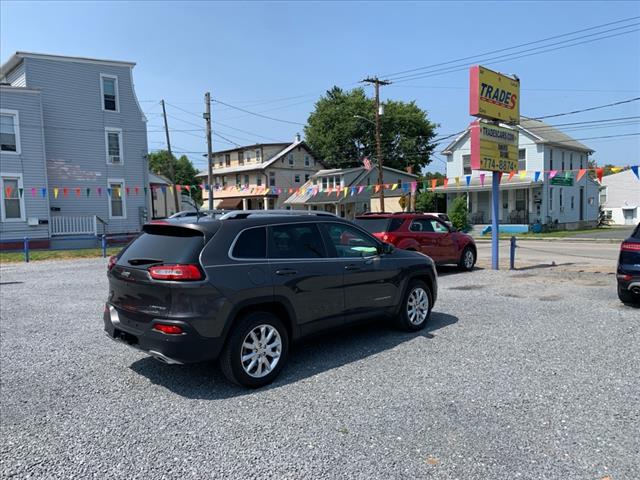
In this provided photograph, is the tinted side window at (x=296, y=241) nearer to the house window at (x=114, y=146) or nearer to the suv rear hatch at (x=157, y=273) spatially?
the suv rear hatch at (x=157, y=273)

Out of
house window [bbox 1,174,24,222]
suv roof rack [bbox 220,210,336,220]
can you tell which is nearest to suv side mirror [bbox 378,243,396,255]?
suv roof rack [bbox 220,210,336,220]

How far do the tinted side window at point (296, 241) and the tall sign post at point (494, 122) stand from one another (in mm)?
8743

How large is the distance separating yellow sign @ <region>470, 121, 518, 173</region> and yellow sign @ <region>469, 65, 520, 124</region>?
326 millimetres

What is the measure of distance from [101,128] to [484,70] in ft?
67.6

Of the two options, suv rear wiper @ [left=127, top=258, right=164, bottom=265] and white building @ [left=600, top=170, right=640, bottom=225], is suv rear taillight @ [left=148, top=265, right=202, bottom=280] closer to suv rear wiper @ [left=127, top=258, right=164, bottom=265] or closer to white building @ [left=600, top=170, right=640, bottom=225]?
suv rear wiper @ [left=127, top=258, right=164, bottom=265]

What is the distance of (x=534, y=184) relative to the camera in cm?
3416

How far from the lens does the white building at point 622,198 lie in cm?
5344

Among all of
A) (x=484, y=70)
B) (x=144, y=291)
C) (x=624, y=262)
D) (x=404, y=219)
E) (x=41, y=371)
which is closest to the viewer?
(x=144, y=291)

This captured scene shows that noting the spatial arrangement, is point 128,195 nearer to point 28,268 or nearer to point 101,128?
point 101,128

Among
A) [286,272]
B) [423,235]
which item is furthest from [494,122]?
[286,272]

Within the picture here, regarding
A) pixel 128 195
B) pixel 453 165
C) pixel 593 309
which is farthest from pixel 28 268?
pixel 453 165

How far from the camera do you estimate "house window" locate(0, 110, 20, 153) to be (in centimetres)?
2272

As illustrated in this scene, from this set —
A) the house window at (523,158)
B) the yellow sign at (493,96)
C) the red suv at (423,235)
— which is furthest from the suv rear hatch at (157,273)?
the house window at (523,158)

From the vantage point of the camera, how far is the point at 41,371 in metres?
5.28
